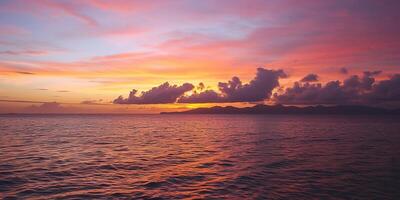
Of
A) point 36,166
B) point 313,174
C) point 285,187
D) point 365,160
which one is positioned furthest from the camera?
point 365,160

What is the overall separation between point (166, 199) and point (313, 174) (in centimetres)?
1566

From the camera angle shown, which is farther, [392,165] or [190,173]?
[392,165]

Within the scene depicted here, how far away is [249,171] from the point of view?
32.4 meters

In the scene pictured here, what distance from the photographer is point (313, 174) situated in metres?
30.5

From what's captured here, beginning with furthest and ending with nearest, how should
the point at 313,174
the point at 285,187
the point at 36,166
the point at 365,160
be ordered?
1. the point at 365,160
2. the point at 36,166
3. the point at 313,174
4. the point at 285,187

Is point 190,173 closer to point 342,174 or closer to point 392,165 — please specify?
point 342,174

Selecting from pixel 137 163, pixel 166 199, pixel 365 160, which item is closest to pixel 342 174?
pixel 365 160

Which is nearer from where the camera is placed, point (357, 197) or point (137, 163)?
point (357, 197)

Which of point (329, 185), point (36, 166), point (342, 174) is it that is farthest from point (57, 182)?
point (342, 174)

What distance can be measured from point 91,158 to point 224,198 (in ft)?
79.3

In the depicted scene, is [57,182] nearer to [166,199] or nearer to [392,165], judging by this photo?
[166,199]

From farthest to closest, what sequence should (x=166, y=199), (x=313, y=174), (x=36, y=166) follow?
Result: 1. (x=36, y=166)
2. (x=313, y=174)
3. (x=166, y=199)

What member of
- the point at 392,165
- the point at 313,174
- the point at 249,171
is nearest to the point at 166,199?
the point at 249,171

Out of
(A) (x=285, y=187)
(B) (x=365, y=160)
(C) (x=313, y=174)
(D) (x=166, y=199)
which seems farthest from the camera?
(B) (x=365, y=160)
